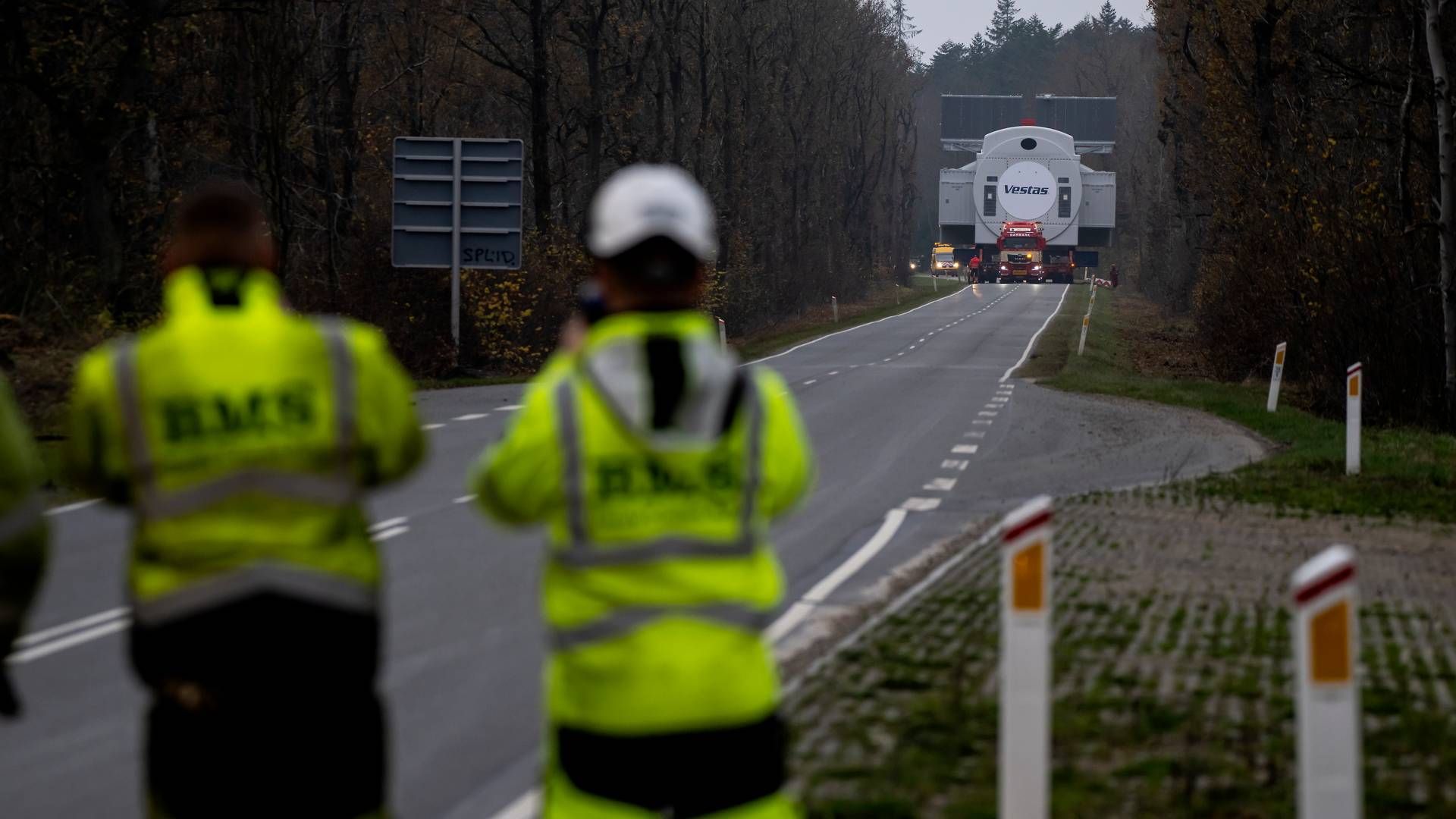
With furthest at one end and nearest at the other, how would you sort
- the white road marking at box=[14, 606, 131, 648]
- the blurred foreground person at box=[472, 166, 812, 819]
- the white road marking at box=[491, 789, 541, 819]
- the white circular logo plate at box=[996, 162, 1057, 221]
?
1. the white circular logo plate at box=[996, 162, 1057, 221]
2. the white road marking at box=[14, 606, 131, 648]
3. the white road marking at box=[491, 789, 541, 819]
4. the blurred foreground person at box=[472, 166, 812, 819]

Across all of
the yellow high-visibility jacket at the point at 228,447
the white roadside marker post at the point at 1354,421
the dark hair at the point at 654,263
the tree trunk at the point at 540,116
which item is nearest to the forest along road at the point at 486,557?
the white roadside marker post at the point at 1354,421

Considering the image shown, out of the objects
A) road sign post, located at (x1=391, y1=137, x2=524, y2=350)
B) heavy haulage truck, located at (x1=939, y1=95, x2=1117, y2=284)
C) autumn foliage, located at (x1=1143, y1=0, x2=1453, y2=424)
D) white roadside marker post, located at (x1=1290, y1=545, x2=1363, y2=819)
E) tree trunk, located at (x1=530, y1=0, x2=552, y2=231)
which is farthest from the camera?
heavy haulage truck, located at (x1=939, y1=95, x2=1117, y2=284)

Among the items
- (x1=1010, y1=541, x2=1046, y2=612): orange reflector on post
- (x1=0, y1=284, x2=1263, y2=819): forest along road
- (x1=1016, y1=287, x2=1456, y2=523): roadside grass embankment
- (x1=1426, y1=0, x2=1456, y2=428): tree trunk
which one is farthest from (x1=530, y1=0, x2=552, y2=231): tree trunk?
(x1=1010, y1=541, x2=1046, y2=612): orange reflector on post

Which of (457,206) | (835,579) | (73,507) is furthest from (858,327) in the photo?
(835,579)

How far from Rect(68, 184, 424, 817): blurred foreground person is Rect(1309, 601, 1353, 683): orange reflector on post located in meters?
2.24

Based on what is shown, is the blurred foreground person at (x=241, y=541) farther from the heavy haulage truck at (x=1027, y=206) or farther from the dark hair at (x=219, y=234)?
the heavy haulage truck at (x=1027, y=206)

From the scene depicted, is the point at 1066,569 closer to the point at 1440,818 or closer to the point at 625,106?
the point at 1440,818

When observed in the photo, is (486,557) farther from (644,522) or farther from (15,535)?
(644,522)

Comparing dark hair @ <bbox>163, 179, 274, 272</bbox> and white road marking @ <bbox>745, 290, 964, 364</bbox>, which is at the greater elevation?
dark hair @ <bbox>163, 179, 274, 272</bbox>

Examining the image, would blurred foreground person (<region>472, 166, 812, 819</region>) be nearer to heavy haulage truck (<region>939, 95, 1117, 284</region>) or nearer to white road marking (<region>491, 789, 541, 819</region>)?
white road marking (<region>491, 789, 541, 819</region>)

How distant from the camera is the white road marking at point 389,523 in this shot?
46.4 ft

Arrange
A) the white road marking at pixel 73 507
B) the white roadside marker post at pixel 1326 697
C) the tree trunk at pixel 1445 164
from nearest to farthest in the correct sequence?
the white roadside marker post at pixel 1326 697
the white road marking at pixel 73 507
the tree trunk at pixel 1445 164

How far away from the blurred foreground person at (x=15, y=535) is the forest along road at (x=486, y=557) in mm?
2957

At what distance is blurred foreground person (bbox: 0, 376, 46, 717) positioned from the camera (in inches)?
146
